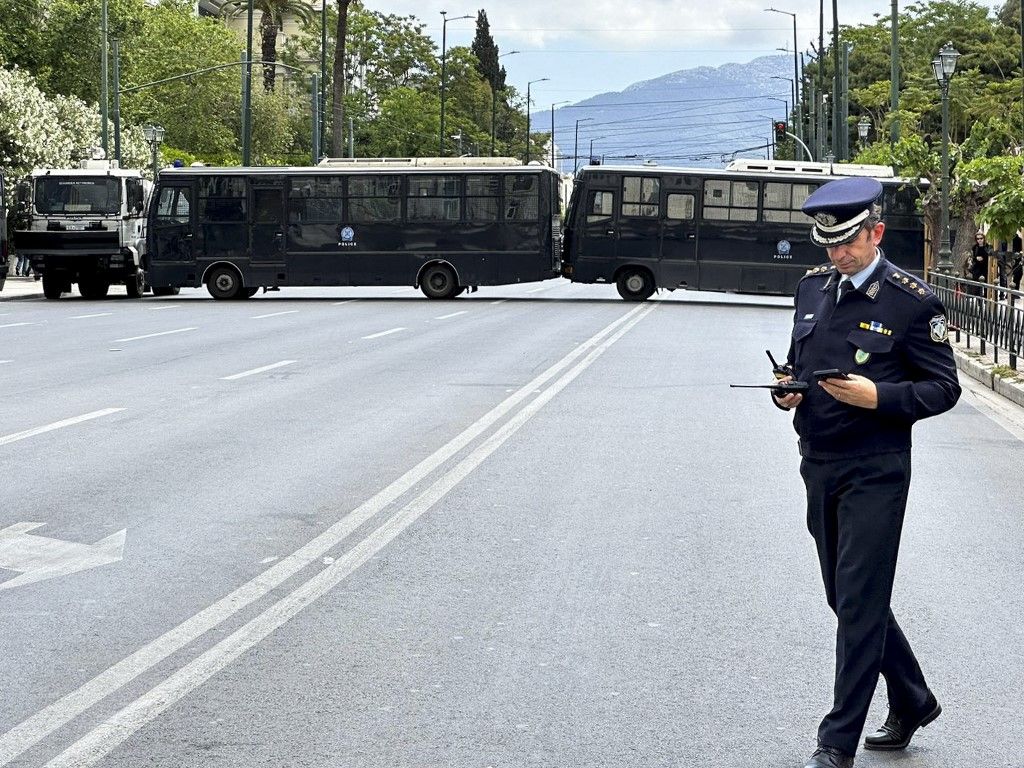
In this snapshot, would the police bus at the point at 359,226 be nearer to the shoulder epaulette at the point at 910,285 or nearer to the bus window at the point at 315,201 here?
the bus window at the point at 315,201

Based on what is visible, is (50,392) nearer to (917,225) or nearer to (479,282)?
(479,282)

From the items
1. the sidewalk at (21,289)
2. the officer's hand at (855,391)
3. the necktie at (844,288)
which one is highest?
the necktie at (844,288)

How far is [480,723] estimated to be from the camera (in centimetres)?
554

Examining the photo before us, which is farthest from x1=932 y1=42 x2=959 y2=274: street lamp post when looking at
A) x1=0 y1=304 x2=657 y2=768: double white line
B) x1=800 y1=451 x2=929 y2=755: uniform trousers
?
x1=800 y1=451 x2=929 y2=755: uniform trousers

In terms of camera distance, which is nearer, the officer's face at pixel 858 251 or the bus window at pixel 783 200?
the officer's face at pixel 858 251

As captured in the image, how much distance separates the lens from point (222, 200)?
40781 mm

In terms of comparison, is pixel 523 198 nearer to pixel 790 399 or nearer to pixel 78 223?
pixel 78 223

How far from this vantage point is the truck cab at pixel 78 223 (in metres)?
39.1

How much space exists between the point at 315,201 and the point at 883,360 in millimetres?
36656

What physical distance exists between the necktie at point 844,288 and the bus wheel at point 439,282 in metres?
35.7

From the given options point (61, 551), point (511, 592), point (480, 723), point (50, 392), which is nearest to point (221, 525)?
point (61, 551)

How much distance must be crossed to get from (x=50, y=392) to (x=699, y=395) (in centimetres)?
646

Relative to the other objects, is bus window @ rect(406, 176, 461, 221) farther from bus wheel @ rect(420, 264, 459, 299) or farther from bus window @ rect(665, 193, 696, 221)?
bus window @ rect(665, 193, 696, 221)

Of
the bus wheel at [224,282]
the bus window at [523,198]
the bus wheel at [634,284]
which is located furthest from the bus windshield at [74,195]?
the bus wheel at [634,284]
